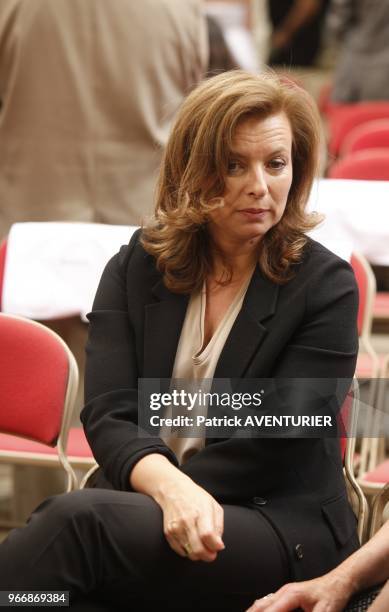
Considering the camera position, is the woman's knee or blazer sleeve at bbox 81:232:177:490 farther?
blazer sleeve at bbox 81:232:177:490

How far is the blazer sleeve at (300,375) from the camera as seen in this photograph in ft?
6.70

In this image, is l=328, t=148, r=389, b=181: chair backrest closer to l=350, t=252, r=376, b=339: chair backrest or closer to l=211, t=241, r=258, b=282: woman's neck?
l=350, t=252, r=376, b=339: chair backrest

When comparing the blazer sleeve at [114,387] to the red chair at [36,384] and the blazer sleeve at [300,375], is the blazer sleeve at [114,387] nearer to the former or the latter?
the blazer sleeve at [300,375]

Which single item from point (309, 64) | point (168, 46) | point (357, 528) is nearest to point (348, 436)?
point (357, 528)

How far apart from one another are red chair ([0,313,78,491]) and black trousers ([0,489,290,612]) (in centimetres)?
66

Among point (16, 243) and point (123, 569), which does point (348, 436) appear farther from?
point (16, 243)

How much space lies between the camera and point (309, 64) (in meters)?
8.15

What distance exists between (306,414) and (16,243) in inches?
60.3

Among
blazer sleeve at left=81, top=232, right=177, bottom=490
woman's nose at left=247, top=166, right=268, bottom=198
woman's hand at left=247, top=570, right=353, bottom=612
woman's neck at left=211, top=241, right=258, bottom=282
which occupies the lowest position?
woman's hand at left=247, top=570, right=353, bottom=612

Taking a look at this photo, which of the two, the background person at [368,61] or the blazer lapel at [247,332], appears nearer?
the blazer lapel at [247,332]

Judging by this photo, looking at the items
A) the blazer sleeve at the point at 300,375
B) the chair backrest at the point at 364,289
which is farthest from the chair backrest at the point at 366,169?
the blazer sleeve at the point at 300,375

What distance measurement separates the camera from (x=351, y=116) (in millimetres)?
5824

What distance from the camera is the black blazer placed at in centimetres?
204

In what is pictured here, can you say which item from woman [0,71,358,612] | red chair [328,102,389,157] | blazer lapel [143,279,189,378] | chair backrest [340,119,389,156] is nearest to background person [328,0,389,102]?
red chair [328,102,389,157]
